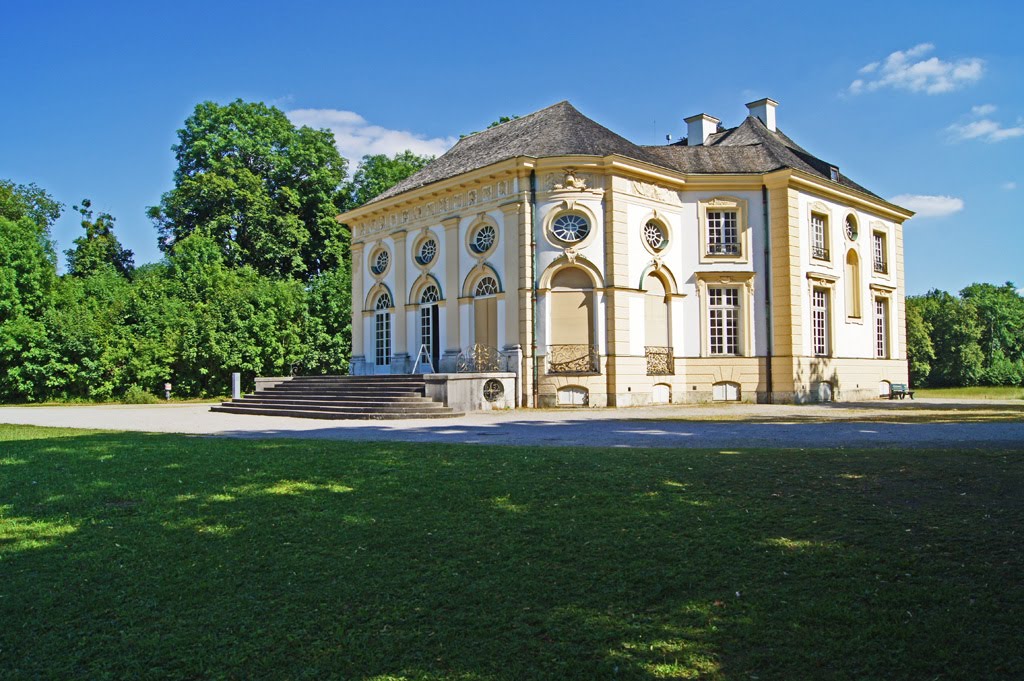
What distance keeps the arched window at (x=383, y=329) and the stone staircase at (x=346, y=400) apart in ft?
14.6

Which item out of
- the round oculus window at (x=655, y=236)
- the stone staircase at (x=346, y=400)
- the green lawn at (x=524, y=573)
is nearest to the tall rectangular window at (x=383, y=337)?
the stone staircase at (x=346, y=400)

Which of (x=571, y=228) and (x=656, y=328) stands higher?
(x=571, y=228)

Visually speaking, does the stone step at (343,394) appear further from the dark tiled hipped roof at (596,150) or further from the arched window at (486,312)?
the dark tiled hipped roof at (596,150)

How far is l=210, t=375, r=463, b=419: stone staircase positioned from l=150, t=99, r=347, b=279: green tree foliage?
16937 millimetres

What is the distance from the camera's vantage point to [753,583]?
4.12 metres

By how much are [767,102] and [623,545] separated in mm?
29199

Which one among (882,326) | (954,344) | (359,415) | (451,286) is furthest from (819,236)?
(954,344)

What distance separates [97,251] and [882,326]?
143ft

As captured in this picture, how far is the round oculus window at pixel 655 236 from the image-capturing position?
2352 centimetres

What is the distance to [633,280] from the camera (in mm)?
23000

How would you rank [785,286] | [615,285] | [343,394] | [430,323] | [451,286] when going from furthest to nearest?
[430,323] → [451,286] → [785,286] → [615,285] → [343,394]

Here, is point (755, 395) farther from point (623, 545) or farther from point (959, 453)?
point (623, 545)

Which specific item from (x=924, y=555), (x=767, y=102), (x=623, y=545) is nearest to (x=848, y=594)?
(x=924, y=555)

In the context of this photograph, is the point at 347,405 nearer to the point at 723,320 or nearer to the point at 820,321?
the point at 723,320
